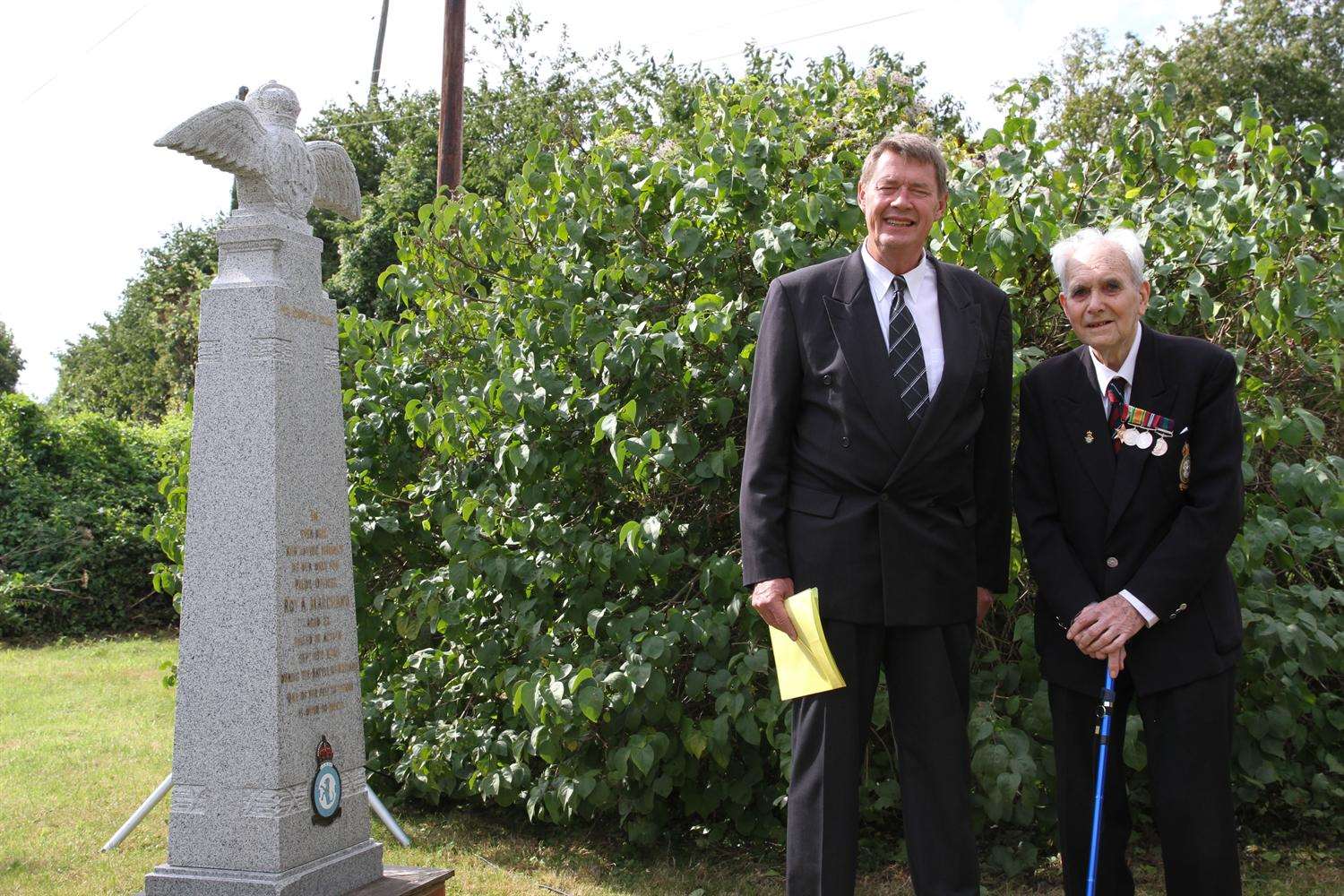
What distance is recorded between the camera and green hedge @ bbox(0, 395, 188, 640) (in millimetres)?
13148

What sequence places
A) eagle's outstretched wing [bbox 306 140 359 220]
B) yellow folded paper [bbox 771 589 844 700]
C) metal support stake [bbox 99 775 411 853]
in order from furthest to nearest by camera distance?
metal support stake [bbox 99 775 411 853], eagle's outstretched wing [bbox 306 140 359 220], yellow folded paper [bbox 771 589 844 700]

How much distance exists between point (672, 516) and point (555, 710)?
2.89ft

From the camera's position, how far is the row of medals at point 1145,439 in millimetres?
3055

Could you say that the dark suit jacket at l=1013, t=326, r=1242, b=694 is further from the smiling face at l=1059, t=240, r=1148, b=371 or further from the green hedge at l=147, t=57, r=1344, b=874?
the green hedge at l=147, t=57, r=1344, b=874

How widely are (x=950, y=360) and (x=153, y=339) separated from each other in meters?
35.5

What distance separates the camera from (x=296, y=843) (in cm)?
353

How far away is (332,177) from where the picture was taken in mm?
4180

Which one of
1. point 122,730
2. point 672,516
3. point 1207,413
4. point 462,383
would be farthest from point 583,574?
point 122,730

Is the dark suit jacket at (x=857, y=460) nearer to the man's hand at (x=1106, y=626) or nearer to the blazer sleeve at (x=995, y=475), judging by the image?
the blazer sleeve at (x=995, y=475)

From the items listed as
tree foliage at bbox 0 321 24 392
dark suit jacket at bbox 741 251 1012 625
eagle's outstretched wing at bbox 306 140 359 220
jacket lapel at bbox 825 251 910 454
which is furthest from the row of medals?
tree foliage at bbox 0 321 24 392

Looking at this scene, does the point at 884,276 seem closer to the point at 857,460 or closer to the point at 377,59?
the point at 857,460

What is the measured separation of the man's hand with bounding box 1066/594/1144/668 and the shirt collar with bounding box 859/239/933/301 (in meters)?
0.91

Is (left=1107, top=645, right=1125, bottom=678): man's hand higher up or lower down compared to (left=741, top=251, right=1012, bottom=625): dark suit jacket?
lower down

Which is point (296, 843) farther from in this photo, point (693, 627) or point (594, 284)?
point (594, 284)
